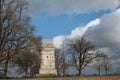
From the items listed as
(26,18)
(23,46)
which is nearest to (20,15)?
(26,18)

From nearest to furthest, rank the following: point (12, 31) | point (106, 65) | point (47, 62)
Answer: point (12, 31)
point (47, 62)
point (106, 65)

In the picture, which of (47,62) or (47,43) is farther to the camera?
(47,43)

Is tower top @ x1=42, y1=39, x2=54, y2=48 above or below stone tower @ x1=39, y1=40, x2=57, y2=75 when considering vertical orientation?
above

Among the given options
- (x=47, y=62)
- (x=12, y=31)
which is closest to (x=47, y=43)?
(x=47, y=62)

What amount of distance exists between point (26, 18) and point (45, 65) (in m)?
23.6

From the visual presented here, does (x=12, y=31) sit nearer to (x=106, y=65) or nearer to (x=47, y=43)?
(x=47, y=43)

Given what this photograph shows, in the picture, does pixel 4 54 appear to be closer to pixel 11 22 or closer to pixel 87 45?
pixel 11 22

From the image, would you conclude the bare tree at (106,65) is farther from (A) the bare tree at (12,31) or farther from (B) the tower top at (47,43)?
(A) the bare tree at (12,31)

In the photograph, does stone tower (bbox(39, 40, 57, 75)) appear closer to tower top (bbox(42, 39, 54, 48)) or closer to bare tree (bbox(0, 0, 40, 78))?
tower top (bbox(42, 39, 54, 48))

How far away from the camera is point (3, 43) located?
3944cm

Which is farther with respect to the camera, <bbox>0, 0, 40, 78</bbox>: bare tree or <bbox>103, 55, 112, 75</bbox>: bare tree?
<bbox>103, 55, 112, 75</bbox>: bare tree

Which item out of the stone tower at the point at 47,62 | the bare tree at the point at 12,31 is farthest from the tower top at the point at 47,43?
the bare tree at the point at 12,31

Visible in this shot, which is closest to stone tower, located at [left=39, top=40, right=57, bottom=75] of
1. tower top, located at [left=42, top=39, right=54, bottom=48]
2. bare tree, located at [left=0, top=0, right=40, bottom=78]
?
tower top, located at [left=42, top=39, right=54, bottom=48]

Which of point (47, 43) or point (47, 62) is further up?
point (47, 43)
